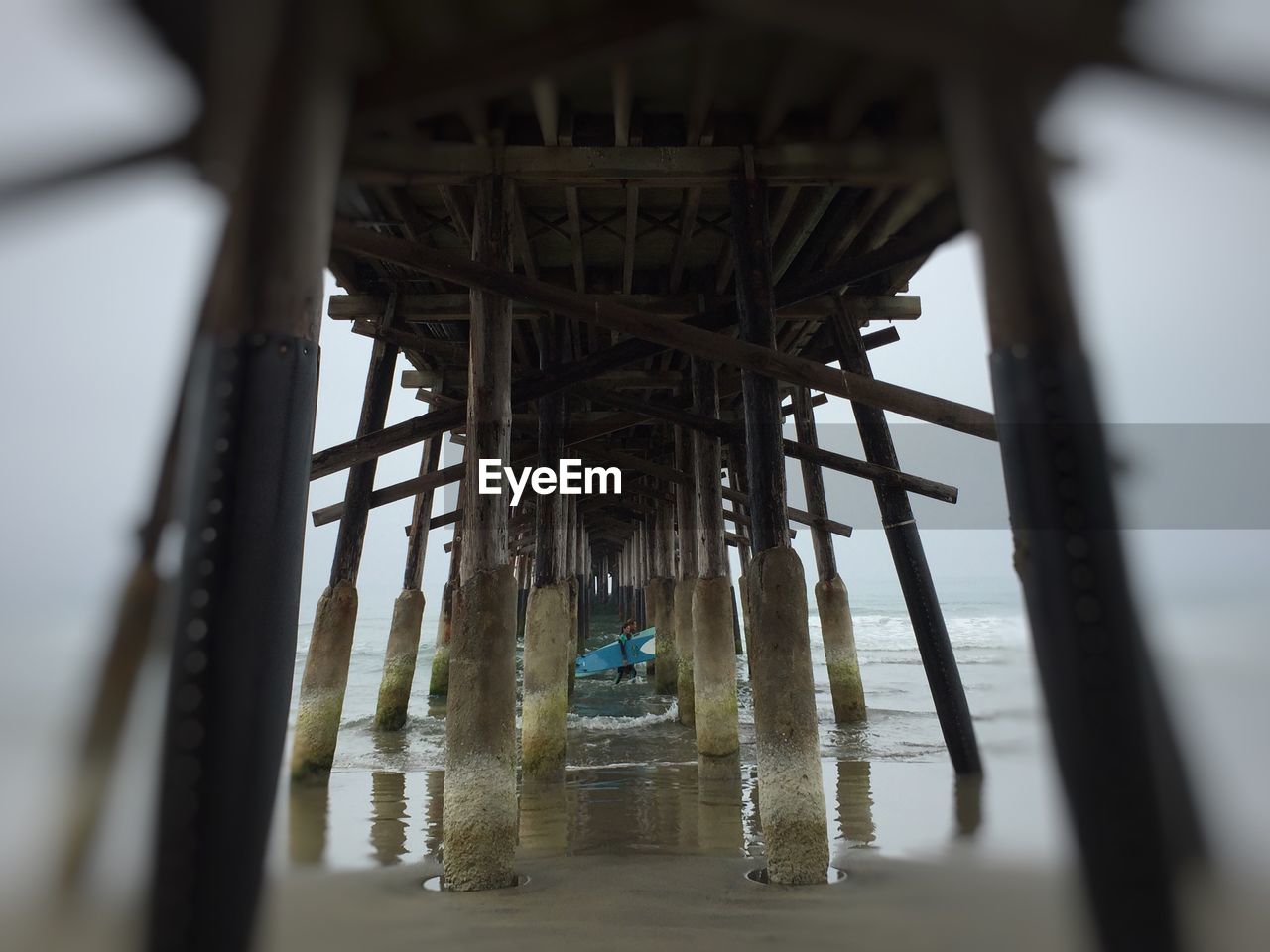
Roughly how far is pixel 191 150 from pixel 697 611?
5650mm

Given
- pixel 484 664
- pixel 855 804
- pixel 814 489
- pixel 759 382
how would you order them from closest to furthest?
pixel 484 664, pixel 759 382, pixel 855 804, pixel 814 489

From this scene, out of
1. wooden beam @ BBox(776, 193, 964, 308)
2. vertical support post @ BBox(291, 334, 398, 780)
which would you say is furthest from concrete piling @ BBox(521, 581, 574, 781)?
wooden beam @ BBox(776, 193, 964, 308)

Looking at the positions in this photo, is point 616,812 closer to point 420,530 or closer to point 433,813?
point 433,813

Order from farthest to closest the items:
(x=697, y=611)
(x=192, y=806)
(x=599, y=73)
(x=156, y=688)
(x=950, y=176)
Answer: (x=697, y=611) < (x=599, y=73) < (x=950, y=176) < (x=156, y=688) < (x=192, y=806)

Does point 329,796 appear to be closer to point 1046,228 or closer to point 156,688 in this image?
point 156,688

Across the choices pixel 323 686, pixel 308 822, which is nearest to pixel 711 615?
pixel 323 686

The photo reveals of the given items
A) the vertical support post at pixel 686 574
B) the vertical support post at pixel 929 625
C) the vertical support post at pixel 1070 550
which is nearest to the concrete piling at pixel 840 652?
the vertical support post at pixel 686 574

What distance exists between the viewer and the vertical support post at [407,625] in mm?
8766

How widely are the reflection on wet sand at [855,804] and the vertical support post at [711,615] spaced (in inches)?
40.8

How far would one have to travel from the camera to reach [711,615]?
682 centimetres

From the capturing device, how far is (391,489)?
688 cm

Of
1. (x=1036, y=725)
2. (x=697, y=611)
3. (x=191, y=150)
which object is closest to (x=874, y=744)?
(x=697, y=611)

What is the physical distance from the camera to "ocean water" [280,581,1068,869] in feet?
7.32

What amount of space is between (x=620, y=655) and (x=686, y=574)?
5305 mm
